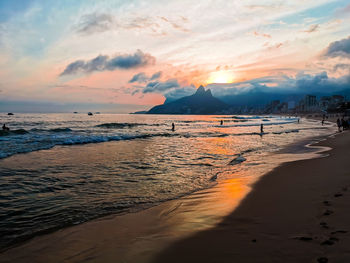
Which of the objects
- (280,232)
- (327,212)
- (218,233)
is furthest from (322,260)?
(327,212)

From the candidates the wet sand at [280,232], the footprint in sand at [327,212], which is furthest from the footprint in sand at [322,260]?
the footprint in sand at [327,212]

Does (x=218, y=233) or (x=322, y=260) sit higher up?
(x=322, y=260)

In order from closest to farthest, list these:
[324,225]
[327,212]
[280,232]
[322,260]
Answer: [322,260] → [280,232] → [324,225] → [327,212]

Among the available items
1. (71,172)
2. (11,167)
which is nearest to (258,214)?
(71,172)

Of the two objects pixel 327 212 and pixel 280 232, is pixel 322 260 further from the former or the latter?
pixel 327 212

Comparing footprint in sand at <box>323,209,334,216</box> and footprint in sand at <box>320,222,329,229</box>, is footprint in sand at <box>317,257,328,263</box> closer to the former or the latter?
footprint in sand at <box>320,222,329,229</box>

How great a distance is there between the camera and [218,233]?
157 inches

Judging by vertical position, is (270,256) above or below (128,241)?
above

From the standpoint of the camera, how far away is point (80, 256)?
3.50m

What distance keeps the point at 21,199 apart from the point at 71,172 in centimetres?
333

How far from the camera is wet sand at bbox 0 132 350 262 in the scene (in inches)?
126

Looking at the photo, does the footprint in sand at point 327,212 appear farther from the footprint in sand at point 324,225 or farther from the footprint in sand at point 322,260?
the footprint in sand at point 322,260

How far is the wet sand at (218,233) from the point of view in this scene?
3.20 metres

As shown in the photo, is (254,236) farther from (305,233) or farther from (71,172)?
(71,172)
